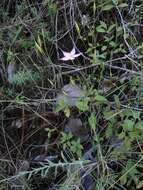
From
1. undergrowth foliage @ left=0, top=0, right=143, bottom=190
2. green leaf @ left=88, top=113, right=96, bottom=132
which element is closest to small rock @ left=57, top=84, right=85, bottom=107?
undergrowth foliage @ left=0, top=0, right=143, bottom=190

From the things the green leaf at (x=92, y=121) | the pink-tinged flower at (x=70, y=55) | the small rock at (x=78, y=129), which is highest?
the pink-tinged flower at (x=70, y=55)

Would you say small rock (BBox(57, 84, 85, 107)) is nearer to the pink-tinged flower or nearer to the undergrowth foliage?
the undergrowth foliage

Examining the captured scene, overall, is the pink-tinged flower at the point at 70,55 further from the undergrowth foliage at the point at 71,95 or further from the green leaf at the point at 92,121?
the green leaf at the point at 92,121

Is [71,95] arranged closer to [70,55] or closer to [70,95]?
[70,95]

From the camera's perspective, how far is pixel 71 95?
1718 mm

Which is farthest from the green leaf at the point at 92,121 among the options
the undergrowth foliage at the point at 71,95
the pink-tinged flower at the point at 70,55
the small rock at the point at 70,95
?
the pink-tinged flower at the point at 70,55

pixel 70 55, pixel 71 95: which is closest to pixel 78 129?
pixel 71 95

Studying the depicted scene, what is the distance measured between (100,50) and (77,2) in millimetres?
258

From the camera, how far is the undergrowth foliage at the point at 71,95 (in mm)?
1569

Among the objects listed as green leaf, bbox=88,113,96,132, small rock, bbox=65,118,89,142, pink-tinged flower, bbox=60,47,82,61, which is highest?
pink-tinged flower, bbox=60,47,82,61

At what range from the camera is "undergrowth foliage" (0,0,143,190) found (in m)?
1.57

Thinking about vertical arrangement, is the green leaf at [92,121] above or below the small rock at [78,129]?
above

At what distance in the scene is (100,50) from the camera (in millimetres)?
1873

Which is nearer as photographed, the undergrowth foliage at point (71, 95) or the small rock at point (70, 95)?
the undergrowth foliage at point (71, 95)
